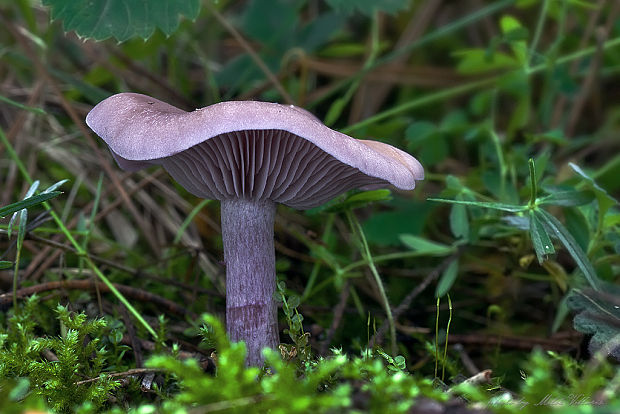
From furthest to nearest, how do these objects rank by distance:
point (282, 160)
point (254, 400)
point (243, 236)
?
point (243, 236), point (282, 160), point (254, 400)

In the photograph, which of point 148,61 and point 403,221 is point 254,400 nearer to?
point 403,221

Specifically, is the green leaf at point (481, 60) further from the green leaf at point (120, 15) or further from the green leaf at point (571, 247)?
the green leaf at point (120, 15)

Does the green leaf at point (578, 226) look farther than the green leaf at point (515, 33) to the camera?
No

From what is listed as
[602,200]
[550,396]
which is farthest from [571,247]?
[550,396]

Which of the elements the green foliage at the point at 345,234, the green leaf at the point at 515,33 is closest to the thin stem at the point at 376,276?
the green foliage at the point at 345,234

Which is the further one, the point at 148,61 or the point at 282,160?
the point at 148,61

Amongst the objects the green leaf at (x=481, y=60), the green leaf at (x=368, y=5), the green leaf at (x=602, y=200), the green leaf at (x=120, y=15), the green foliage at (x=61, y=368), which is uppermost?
the green leaf at (x=368, y=5)

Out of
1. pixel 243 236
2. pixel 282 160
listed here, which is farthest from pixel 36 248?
pixel 282 160
